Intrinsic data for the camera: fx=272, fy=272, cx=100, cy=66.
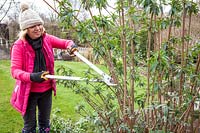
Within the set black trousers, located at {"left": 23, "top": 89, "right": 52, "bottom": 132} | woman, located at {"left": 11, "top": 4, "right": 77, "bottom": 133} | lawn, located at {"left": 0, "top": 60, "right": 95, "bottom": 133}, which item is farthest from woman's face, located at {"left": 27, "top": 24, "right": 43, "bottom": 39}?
black trousers, located at {"left": 23, "top": 89, "right": 52, "bottom": 132}

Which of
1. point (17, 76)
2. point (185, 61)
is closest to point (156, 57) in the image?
point (185, 61)

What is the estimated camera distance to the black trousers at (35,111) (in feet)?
8.46

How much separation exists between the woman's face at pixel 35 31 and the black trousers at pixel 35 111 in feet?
1.77

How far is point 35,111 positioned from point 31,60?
0.54 meters

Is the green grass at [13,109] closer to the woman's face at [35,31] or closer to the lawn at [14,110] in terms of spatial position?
the lawn at [14,110]

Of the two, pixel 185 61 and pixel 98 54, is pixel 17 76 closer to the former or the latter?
pixel 98 54

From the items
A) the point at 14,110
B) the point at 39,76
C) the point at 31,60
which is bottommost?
the point at 14,110

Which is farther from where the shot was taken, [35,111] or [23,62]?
[35,111]

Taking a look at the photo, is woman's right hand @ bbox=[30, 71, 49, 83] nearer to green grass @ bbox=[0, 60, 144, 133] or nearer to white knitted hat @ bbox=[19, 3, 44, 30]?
white knitted hat @ bbox=[19, 3, 44, 30]

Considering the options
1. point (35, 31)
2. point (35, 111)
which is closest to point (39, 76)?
point (35, 31)

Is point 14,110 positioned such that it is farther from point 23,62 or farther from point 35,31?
point 35,31

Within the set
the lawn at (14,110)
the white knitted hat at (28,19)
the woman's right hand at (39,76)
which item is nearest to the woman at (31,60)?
the white knitted hat at (28,19)

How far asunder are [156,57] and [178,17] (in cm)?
55

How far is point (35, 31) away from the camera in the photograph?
2.42 meters
